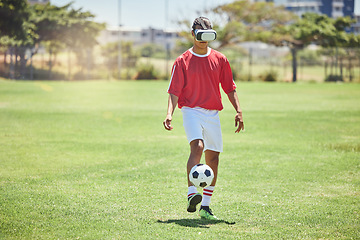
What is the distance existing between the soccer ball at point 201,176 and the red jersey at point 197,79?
0.73m

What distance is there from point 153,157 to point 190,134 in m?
3.96

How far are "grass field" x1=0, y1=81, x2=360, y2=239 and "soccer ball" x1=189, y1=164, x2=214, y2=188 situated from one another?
0.44m

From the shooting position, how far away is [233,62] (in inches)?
1731

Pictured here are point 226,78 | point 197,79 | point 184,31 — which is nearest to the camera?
point 197,79

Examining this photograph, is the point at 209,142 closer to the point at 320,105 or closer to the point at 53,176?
the point at 53,176

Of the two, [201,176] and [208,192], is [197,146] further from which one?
[208,192]

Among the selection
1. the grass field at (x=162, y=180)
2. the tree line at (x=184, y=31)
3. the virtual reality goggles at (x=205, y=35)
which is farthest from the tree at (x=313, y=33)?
→ the virtual reality goggles at (x=205, y=35)

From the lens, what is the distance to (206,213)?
5254mm

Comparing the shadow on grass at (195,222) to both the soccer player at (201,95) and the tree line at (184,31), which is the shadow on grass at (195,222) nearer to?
the soccer player at (201,95)

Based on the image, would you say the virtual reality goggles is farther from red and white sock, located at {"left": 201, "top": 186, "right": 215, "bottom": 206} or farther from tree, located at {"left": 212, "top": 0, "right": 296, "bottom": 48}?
tree, located at {"left": 212, "top": 0, "right": 296, "bottom": 48}

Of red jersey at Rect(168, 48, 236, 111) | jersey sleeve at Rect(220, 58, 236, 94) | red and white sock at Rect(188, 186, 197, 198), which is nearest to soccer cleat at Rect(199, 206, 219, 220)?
red and white sock at Rect(188, 186, 197, 198)

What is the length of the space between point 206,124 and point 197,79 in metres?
0.53

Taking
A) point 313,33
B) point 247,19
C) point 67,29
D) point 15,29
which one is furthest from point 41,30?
point 313,33

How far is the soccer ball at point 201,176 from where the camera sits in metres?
5.06
